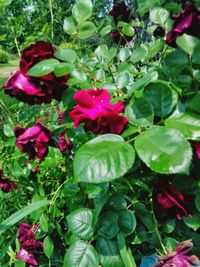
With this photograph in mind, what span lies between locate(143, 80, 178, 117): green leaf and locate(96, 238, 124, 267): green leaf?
0.30 metres

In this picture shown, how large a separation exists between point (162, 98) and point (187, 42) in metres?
0.10

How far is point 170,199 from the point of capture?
2.35ft

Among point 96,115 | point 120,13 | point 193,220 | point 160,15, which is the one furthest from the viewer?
point 120,13

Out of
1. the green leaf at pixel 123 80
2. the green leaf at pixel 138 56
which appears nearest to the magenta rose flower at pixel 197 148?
the green leaf at pixel 123 80

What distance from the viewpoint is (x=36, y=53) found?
0.72 meters

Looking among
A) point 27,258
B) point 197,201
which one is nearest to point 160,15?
point 197,201

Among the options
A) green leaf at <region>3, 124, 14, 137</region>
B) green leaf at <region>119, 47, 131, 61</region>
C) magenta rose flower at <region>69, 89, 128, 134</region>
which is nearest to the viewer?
magenta rose flower at <region>69, 89, 128, 134</region>

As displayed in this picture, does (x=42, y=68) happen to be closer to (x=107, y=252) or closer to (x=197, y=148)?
(x=197, y=148)

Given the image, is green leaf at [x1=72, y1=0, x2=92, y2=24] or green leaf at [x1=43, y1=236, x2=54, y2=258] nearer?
green leaf at [x1=72, y1=0, x2=92, y2=24]

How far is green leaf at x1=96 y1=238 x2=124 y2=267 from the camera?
81 centimetres

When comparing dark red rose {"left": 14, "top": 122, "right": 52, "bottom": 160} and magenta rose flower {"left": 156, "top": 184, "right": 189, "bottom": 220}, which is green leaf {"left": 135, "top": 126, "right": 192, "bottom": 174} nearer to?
magenta rose flower {"left": 156, "top": 184, "right": 189, "bottom": 220}

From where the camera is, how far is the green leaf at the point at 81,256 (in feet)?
2.59

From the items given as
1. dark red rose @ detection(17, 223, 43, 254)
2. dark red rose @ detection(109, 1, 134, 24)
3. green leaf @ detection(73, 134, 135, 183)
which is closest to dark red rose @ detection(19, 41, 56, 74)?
green leaf @ detection(73, 134, 135, 183)

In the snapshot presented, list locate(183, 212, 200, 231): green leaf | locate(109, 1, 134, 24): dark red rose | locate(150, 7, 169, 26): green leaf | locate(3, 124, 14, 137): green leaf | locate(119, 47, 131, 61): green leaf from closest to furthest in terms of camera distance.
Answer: locate(183, 212, 200, 231): green leaf, locate(150, 7, 169, 26): green leaf, locate(119, 47, 131, 61): green leaf, locate(109, 1, 134, 24): dark red rose, locate(3, 124, 14, 137): green leaf
